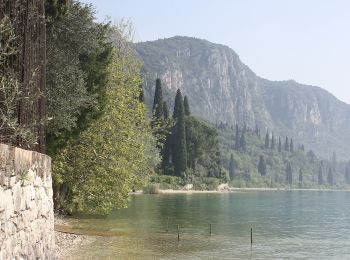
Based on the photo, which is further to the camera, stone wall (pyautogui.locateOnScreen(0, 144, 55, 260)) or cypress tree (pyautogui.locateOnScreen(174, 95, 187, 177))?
cypress tree (pyautogui.locateOnScreen(174, 95, 187, 177))

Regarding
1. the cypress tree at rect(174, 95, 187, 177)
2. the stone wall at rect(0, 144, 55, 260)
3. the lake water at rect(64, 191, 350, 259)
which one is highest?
the cypress tree at rect(174, 95, 187, 177)

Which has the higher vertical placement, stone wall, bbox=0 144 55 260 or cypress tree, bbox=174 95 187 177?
cypress tree, bbox=174 95 187 177

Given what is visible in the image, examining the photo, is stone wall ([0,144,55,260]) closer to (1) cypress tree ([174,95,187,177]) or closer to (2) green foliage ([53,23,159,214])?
(2) green foliage ([53,23,159,214])

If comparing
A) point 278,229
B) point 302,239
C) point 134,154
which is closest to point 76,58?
point 134,154

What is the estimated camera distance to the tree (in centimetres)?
12000

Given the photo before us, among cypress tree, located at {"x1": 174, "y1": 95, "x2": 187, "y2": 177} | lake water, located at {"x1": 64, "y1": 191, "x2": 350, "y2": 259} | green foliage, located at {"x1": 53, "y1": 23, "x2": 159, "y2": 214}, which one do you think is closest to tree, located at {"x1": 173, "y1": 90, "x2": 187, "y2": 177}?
cypress tree, located at {"x1": 174, "y1": 95, "x2": 187, "y2": 177}

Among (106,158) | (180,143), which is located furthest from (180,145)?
(106,158)

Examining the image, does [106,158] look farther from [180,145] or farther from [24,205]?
[180,145]

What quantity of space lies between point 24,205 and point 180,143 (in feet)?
353

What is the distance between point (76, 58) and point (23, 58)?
1036cm

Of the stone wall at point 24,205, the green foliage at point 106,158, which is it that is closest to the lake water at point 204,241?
the green foliage at point 106,158

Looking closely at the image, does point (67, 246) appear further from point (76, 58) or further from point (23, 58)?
point (23, 58)

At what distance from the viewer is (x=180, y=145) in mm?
120750

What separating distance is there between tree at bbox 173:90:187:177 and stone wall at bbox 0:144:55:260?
102 meters
